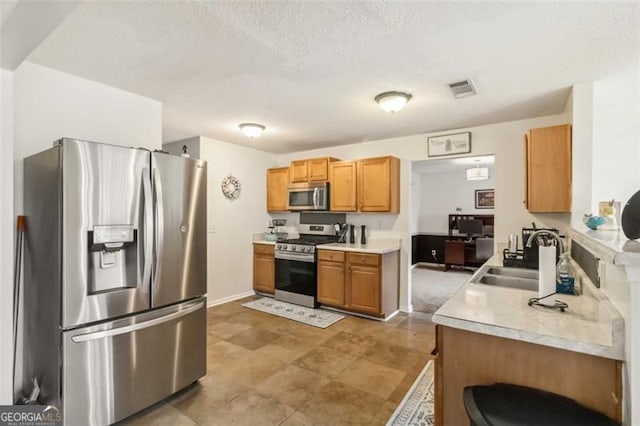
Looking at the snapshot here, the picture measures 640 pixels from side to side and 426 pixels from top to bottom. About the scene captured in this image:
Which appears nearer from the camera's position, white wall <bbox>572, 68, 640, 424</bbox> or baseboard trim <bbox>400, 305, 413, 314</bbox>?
white wall <bbox>572, 68, 640, 424</bbox>

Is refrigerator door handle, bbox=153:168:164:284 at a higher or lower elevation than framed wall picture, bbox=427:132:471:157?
lower

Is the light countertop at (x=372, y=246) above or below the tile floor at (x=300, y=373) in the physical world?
above

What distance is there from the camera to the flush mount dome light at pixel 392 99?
2.75m

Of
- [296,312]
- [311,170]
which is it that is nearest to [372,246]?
[296,312]

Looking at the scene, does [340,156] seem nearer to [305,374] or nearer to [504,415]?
[305,374]

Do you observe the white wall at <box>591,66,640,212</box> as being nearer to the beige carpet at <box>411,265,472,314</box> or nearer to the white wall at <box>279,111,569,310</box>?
the white wall at <box>279,111,569,310</box>

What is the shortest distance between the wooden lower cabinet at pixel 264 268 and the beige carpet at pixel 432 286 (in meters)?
2.30

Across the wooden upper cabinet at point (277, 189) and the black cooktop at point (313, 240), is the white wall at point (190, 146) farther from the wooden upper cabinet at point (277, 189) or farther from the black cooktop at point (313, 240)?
the black cooktop at point (313, 240)

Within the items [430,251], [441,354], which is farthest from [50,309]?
[430,251]

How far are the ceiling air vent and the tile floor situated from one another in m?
2.52

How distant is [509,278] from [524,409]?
142cm

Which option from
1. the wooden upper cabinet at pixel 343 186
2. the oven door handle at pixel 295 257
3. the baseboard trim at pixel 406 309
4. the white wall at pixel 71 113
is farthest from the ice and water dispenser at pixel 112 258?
the baseboard trim at pixel 406 309

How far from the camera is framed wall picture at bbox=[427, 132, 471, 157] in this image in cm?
393

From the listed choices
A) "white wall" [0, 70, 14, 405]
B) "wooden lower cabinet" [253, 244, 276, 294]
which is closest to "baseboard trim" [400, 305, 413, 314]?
"wooden lower cabinet" [253, 244, 276, 294]
